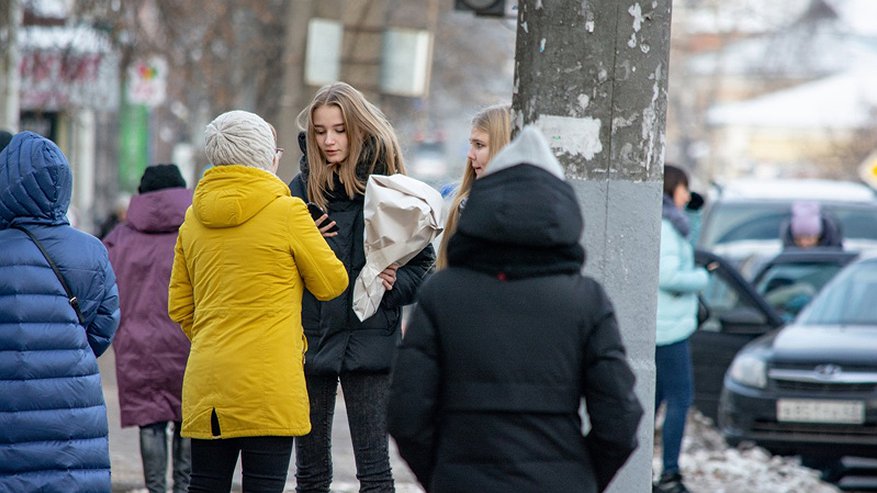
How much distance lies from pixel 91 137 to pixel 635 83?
112 feet

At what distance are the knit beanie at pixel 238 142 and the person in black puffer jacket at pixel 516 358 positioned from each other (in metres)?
1.64

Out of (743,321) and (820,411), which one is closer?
(820,411)

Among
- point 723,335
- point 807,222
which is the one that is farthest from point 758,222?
point 723,335

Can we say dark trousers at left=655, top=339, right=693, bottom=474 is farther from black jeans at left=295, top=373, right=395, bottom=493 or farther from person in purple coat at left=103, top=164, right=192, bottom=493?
black jeans at left=295, top=373, right=395, bottom=493

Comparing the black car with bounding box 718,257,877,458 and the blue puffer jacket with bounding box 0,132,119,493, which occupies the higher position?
the blue puffer jacket with bounding box 0,132,119,493

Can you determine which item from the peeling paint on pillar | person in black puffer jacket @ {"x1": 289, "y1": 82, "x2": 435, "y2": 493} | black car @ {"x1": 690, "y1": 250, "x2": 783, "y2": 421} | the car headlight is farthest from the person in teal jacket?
the peeling paint on pillar

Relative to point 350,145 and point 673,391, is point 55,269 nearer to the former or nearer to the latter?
point 350,145

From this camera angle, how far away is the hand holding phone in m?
5.84

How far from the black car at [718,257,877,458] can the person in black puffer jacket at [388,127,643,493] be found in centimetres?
667

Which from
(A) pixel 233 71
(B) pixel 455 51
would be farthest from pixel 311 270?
(B) pixel 455 51

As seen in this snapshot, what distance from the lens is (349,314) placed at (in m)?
5.88

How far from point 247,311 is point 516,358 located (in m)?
1.58

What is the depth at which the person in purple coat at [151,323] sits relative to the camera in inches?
293

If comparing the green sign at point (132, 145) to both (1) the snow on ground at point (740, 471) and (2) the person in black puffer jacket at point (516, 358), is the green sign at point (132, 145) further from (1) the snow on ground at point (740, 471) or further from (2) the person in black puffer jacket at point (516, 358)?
(2) the person in black puffer jacket at point (516, 358)
